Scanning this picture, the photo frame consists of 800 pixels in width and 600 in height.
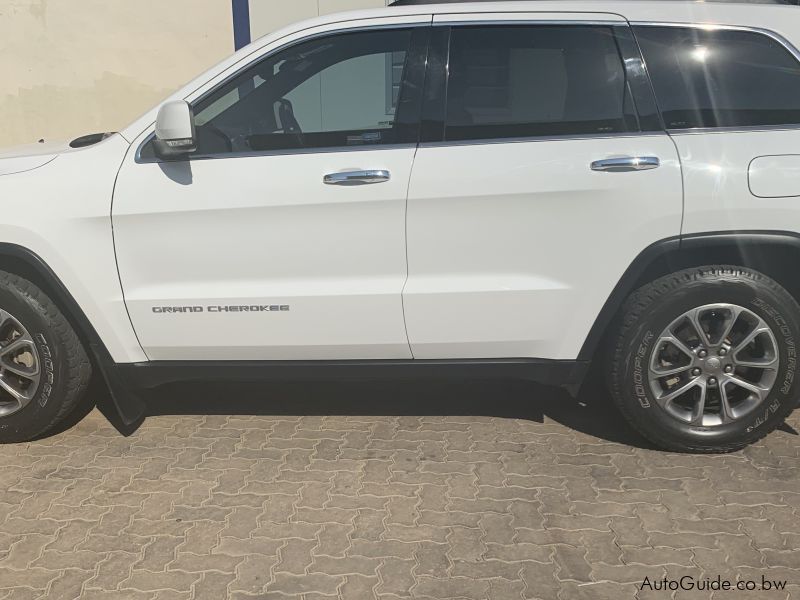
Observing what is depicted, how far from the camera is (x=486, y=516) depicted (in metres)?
2.99

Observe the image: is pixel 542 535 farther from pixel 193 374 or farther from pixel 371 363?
pixel 193 374

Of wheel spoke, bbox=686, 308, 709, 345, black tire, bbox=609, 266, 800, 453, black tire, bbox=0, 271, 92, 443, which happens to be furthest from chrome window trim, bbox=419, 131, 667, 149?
black tire, bbox=0, 271, 92, 443

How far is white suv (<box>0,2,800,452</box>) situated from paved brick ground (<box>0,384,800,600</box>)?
387mm

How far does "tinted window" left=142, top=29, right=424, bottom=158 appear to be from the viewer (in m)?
3.18

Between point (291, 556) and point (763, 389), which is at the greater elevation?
point (763, 389)

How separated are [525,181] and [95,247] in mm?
1836

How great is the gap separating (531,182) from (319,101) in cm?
100

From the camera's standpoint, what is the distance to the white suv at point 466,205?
3.09 meters

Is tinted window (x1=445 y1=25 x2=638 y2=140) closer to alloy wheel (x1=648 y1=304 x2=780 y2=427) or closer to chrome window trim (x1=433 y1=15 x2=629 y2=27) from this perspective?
chrome window trim (x1=433 y1=15 x2=629 y2=27)

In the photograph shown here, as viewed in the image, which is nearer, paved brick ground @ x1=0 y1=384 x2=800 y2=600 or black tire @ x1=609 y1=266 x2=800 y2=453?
paved brick ground @ x1=0 y1=384 x2=800 y2=600

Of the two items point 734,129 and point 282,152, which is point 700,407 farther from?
point 282,152

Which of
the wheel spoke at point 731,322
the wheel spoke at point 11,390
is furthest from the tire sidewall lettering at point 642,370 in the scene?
the wheel spoke at point 11,390

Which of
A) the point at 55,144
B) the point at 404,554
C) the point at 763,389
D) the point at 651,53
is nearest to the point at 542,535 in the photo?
the point at 404,554

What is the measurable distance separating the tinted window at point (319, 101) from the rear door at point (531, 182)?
0.17m
